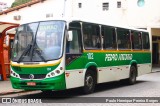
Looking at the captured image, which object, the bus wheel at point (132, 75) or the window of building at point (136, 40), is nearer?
the bus wheel at point (132, 75)

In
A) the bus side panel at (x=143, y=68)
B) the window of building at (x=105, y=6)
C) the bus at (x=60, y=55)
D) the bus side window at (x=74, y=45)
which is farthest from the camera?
the window of building at (x=105, y=6)

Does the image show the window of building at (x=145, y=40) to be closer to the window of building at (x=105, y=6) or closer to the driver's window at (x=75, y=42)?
the driver's window at (x=75, y=42)

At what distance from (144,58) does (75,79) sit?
7803mm

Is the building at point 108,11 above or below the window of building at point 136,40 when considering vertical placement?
above

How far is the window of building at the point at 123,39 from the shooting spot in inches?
683

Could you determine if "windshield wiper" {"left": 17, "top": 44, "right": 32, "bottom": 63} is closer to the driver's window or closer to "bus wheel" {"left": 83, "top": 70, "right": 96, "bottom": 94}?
the driver's window

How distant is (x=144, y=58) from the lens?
20.4 m

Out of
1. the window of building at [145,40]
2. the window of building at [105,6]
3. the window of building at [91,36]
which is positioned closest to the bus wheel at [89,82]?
the window of building at [91,36]

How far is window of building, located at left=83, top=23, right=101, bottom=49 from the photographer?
566 inches

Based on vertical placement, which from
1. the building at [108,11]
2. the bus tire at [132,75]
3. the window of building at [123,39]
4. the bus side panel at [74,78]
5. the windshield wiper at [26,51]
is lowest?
the bus tire at [132,75]

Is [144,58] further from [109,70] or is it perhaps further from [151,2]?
[151,2]

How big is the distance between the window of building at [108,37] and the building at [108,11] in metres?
18.9

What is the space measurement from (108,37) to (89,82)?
257 centimetres

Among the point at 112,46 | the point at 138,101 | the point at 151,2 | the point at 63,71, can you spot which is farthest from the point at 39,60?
the point at 151,2
